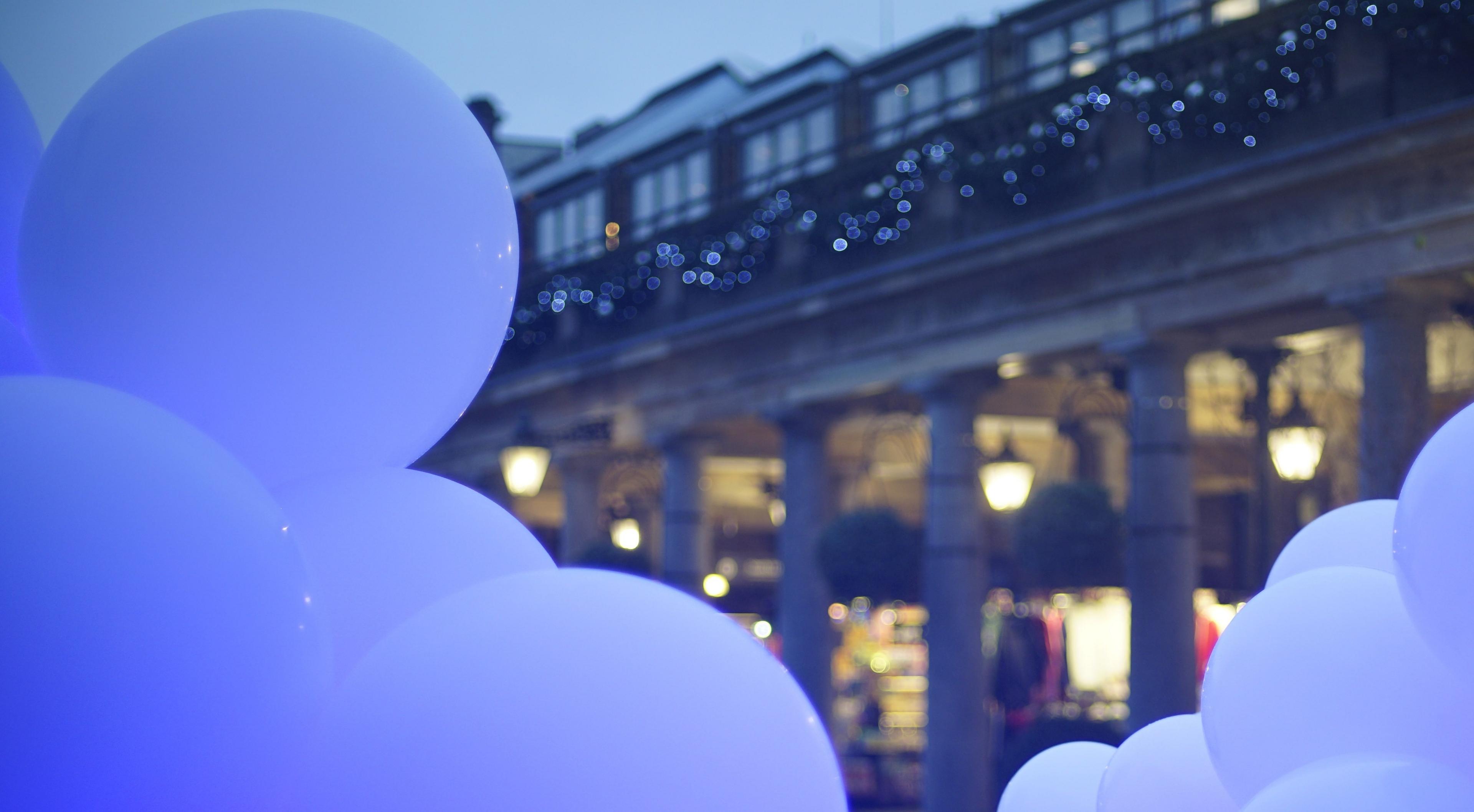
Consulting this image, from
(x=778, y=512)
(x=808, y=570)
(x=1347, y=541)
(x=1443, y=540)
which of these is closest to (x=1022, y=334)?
(x=808, y=570)

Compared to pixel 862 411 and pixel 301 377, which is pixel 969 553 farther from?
pixel 301 377

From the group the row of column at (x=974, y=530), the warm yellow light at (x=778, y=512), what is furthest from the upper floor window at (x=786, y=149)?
the warm yellow light at (x=778, y=512)

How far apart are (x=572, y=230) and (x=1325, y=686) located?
2219 cm

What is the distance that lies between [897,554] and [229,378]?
1196 centimetres

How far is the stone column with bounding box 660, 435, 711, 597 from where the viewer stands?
64.5 ft

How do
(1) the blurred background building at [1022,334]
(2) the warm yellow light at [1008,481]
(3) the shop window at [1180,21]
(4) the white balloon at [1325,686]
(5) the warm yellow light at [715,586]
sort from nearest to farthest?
(4) the white balloon at [1325,686] < (1) the blurred background building at [1022,334] < (2) the warm yellow light at [1008,481] < (3) the shop window at [1180,21] < (5) the warm yellow light at [715,586]

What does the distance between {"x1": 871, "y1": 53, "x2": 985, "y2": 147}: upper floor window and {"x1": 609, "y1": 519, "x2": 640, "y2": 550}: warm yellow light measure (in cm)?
684

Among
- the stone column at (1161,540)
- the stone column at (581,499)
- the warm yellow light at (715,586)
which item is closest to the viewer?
the stone column at (1161,540)

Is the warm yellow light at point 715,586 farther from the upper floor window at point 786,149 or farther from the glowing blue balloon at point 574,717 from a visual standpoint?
the glowing blue balloon at point 574,717

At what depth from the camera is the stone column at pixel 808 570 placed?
1759 cm

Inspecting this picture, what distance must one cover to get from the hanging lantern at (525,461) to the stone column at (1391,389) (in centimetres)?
693

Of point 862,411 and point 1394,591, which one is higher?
point 862,411

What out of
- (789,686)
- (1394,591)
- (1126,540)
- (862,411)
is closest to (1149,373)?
(1126,540)

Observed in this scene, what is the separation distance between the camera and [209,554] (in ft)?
8.98
